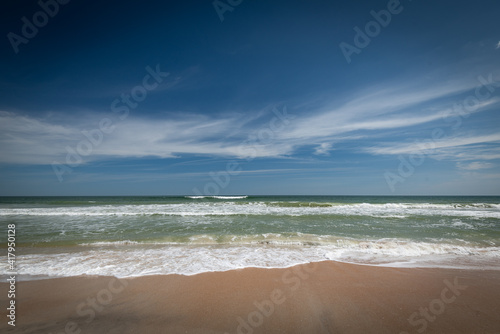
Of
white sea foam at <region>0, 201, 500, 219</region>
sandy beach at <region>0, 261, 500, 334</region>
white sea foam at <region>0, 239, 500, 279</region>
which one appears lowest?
sandy beach at <region>0, 261, 500, 334</region>

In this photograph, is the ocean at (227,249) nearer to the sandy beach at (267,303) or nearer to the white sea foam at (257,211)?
the sandy beach at (267,303)

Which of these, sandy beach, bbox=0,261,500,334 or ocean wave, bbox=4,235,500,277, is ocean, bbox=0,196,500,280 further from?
sandy beach, bbox=0,261,500,334

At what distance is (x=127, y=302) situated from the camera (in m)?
3.86

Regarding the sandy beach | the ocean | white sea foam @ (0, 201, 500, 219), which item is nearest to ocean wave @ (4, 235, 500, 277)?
the ocean

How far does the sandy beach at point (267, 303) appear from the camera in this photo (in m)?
3.21

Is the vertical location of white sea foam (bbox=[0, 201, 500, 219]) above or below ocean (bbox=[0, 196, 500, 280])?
above

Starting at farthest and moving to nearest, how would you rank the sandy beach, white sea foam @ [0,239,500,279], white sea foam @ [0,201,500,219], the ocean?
white sea foam @ [0,201,500,219]
the ocean
white sea foam @ [0,239,500,279]
the sandy beach

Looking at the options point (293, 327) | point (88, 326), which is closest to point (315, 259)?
point (293, 327)

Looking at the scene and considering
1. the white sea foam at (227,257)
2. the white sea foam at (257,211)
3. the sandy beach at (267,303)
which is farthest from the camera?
the white sea foam at (257,211)

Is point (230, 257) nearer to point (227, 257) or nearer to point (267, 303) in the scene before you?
point (227, 257)

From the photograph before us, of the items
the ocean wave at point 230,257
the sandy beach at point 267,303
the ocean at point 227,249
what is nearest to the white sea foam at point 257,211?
the ocean at point 227,249

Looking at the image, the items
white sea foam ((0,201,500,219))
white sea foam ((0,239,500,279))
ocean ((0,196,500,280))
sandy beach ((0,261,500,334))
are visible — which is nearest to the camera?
sandy beach ((0,261,500,334))

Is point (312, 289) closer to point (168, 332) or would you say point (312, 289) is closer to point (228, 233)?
point (168, 332)

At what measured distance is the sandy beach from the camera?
3207 millimetres
